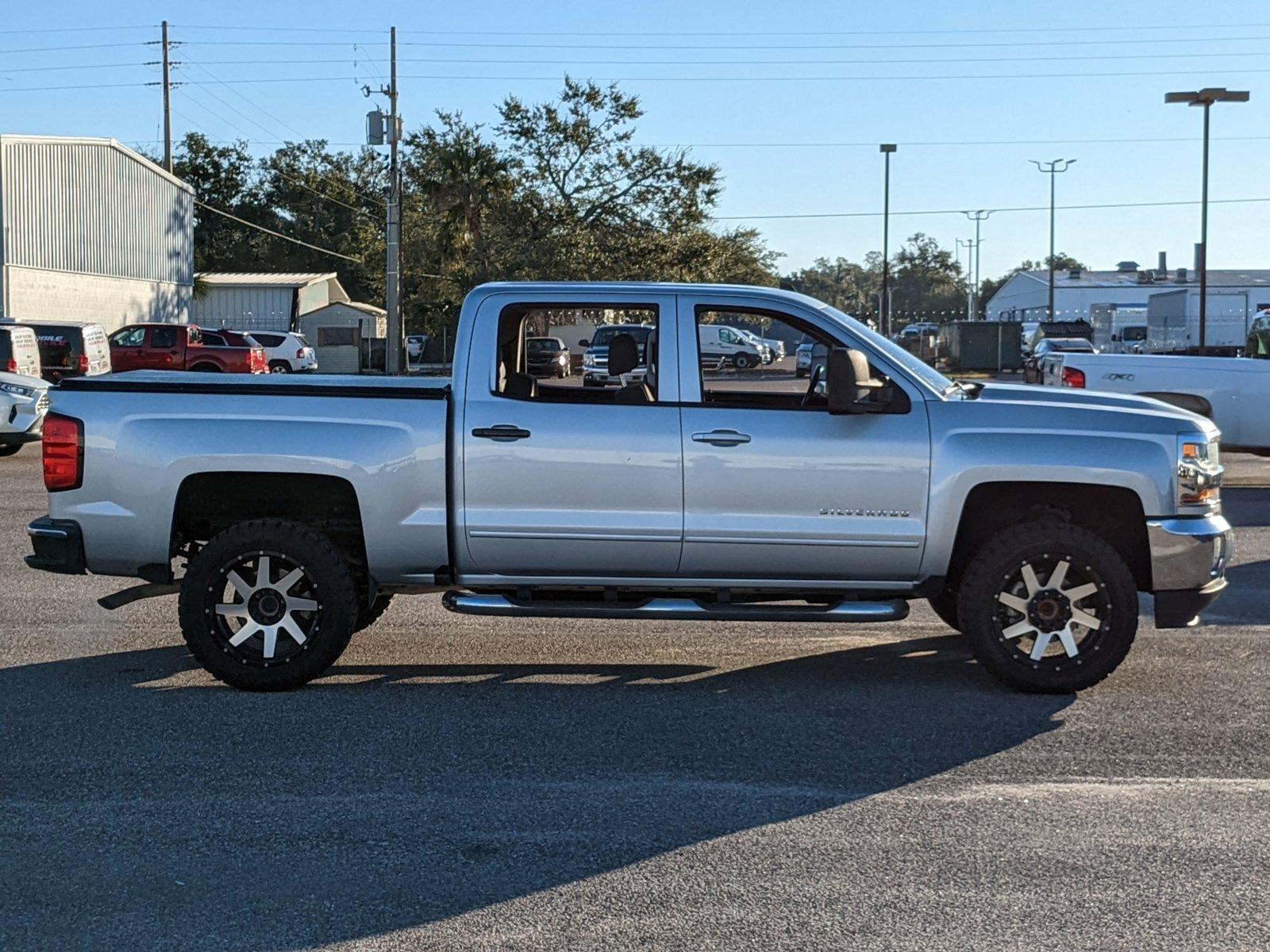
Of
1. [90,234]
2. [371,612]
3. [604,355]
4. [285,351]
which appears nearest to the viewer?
[604,355]

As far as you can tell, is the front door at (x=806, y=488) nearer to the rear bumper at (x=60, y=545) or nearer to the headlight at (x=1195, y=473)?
the headlight at (x=1195, y=473)

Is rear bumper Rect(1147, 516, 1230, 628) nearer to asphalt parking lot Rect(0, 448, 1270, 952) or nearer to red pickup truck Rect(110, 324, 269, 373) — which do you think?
asphalt parking lot Rect(0, 448, 1270, 952)

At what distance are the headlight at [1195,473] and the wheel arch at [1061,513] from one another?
8.6 inches

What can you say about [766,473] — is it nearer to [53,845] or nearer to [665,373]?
[665,373]

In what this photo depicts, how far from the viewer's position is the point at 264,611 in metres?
7.40

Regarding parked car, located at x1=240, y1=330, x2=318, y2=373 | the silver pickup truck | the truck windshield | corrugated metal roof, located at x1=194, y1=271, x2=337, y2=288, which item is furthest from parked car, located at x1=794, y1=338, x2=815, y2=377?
corrugated metal roof, located at x1=194, y1=271, x2=337, y2=288

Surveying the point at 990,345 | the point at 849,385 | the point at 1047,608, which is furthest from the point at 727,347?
the point at 990,345

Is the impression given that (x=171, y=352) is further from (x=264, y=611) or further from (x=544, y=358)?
(x=264, y=611)

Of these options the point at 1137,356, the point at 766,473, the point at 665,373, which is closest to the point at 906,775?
the point at 766,473

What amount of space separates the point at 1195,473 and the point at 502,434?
3.29m

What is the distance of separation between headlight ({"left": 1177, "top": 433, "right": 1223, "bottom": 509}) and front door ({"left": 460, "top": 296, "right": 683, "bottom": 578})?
2368mm

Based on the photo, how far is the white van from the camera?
7605 mm

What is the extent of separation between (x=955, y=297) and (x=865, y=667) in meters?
184

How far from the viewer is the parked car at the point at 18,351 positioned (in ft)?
74.0
